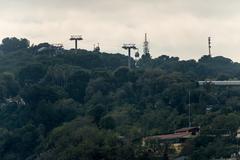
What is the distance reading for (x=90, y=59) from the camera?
102438mm

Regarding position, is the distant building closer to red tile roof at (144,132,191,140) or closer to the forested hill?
red tile roof at (144,132,191,140)

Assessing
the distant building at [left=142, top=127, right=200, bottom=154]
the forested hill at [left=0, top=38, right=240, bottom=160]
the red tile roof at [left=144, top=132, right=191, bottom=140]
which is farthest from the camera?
the red tile roof at [left=144, top=132, right=191, bottom=140]

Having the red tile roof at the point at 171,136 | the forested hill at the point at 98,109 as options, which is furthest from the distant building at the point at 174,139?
the forested hill at the point at 98,109

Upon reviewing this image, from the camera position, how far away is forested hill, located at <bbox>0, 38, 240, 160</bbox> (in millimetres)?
60312

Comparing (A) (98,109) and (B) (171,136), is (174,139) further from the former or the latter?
(A) (98,109)

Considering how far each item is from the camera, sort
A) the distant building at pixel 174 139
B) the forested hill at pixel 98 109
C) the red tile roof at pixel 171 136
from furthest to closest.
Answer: the red tile roof at pixel 171 136 → the distant building at pixel 174 139 → the forested hill at pixel 98 109

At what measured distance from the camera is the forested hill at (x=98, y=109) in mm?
60312

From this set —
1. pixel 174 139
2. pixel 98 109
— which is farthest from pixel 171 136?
pixel 98 109

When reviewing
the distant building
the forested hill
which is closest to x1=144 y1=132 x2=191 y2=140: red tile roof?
the distant building

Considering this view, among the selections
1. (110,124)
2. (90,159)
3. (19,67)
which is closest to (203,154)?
(90,159)

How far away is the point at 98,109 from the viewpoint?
7338 centimetres

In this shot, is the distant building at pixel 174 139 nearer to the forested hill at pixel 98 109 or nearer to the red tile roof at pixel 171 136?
the red tile roof at pixel 171 136

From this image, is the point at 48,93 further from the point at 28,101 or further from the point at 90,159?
the point at 90,159

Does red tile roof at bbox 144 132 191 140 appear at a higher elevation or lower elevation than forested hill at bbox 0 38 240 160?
lower
